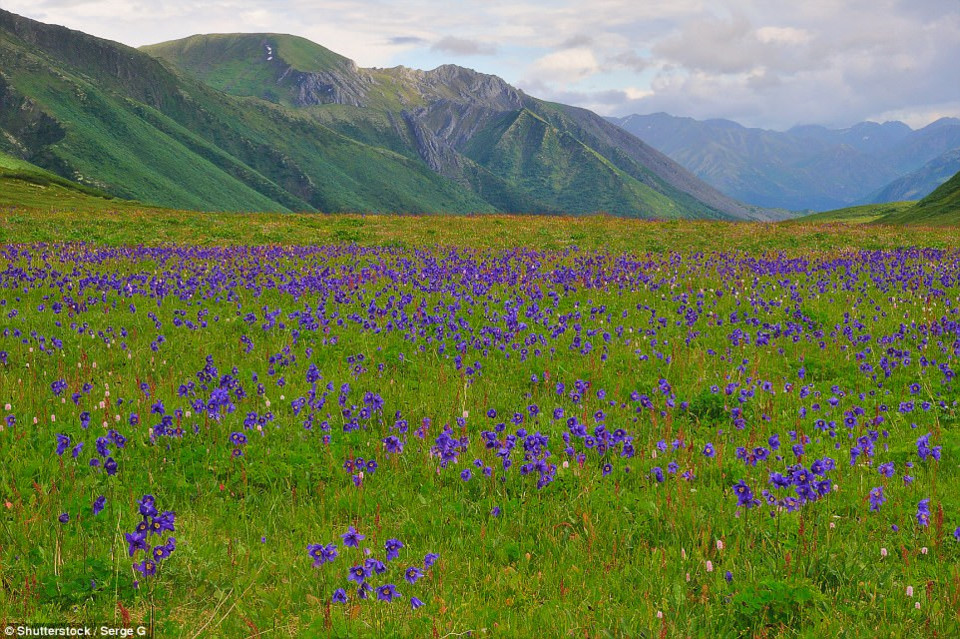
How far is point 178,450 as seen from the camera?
231 inches

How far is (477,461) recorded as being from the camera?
17.2 feet

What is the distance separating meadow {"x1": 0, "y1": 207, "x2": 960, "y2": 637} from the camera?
3.78 meters

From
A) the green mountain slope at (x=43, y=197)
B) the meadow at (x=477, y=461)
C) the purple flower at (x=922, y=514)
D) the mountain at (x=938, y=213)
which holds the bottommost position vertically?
the meadow at (x=477, y=461)

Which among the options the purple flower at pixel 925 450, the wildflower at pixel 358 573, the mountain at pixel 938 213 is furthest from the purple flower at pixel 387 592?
the mountain at pixel 938 213

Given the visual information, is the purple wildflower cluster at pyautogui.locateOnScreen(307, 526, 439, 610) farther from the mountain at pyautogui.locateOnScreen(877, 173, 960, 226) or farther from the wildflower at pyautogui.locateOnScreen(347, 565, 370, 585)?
the mountain at pyautogui.locateOnScreen(877, 173, 960, 226)

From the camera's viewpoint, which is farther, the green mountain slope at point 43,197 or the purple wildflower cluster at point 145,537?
the green mountain slope at point 43,197

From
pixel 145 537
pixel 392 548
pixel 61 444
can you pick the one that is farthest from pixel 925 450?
pixel 61 444

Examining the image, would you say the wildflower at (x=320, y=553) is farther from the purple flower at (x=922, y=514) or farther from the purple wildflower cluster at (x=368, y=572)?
the purple flower at (x=922, y=514)

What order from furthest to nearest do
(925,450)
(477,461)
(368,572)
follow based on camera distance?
(925,450) < (477,461) < (368,572)

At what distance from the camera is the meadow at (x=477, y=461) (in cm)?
378

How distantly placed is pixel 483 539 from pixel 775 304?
991 cm

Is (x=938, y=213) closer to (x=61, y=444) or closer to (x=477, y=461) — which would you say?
(x=477, y=461)

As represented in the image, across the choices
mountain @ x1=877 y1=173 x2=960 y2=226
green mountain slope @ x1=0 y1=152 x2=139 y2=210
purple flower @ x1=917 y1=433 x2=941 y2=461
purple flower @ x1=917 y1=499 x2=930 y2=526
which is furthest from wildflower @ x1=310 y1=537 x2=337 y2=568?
mountain @ x1=877 y1=173 x2=960 y2=226

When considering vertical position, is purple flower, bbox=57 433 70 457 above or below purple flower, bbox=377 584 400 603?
above
